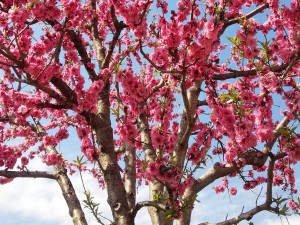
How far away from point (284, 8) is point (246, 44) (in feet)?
4.50

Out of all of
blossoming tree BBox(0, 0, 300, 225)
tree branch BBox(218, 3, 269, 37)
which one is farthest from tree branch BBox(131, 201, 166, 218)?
tree branch BBox(218, 3, 269, 37)

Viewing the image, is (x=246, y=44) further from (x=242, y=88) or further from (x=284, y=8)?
(x=284, y=8)

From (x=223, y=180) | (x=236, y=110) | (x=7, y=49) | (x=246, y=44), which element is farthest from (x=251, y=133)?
(x=223, y=180)

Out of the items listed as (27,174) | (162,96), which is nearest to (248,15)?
(162,96)

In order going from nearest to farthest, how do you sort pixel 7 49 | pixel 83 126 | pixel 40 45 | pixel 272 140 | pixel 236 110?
pixel 7 49 → pixel 236 110 → pixel 40 45 → pixel 272 140 → pixel 83 126

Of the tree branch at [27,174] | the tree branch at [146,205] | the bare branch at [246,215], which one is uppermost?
the tree branch at [27,174]

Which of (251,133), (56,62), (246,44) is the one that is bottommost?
(251,133)

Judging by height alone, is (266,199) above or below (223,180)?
below

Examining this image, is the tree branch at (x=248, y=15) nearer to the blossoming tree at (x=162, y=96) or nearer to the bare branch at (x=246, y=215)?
the blossoming tree at (x=162, y=96)

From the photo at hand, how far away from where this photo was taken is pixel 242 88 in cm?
642

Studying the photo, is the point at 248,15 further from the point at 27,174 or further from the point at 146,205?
the point at 27,174

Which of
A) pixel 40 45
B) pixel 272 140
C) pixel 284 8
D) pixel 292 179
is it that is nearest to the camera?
pixel 40 45

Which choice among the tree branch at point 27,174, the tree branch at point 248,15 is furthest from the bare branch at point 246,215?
the tree branch at point 248,15

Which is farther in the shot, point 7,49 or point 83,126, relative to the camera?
point 83,126
